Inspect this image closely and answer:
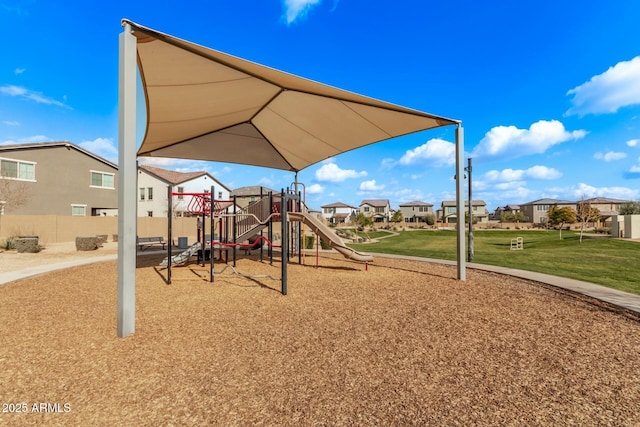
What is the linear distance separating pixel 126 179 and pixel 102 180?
31994 mm

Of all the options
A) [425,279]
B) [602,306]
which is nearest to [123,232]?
[425,279]

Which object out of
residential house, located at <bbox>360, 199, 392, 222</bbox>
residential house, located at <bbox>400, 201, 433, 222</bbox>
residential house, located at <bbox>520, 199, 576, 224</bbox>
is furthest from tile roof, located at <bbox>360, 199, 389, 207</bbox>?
residential house, located at <bbox>520, 199, 576, 224</bbox>

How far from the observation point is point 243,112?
10102mm

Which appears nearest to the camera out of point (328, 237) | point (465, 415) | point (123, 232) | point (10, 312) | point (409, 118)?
point (465, 415)

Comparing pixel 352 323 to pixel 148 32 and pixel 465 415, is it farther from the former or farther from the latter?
pixel 148 32

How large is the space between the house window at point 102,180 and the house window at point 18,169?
4.68 m

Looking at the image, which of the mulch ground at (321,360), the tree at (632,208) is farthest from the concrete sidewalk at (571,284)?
the tree at (632,208)

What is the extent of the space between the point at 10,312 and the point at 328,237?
7.95 m


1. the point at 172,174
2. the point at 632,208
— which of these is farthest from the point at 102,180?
the point at 632,208

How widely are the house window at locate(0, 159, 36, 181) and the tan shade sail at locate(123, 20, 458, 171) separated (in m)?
19.3

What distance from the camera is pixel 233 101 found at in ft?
28.8

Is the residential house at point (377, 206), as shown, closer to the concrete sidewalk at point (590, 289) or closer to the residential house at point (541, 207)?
the residential house at point (541, 207)

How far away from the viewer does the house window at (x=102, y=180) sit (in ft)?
95.8

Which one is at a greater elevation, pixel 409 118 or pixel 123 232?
pixel 409 118
